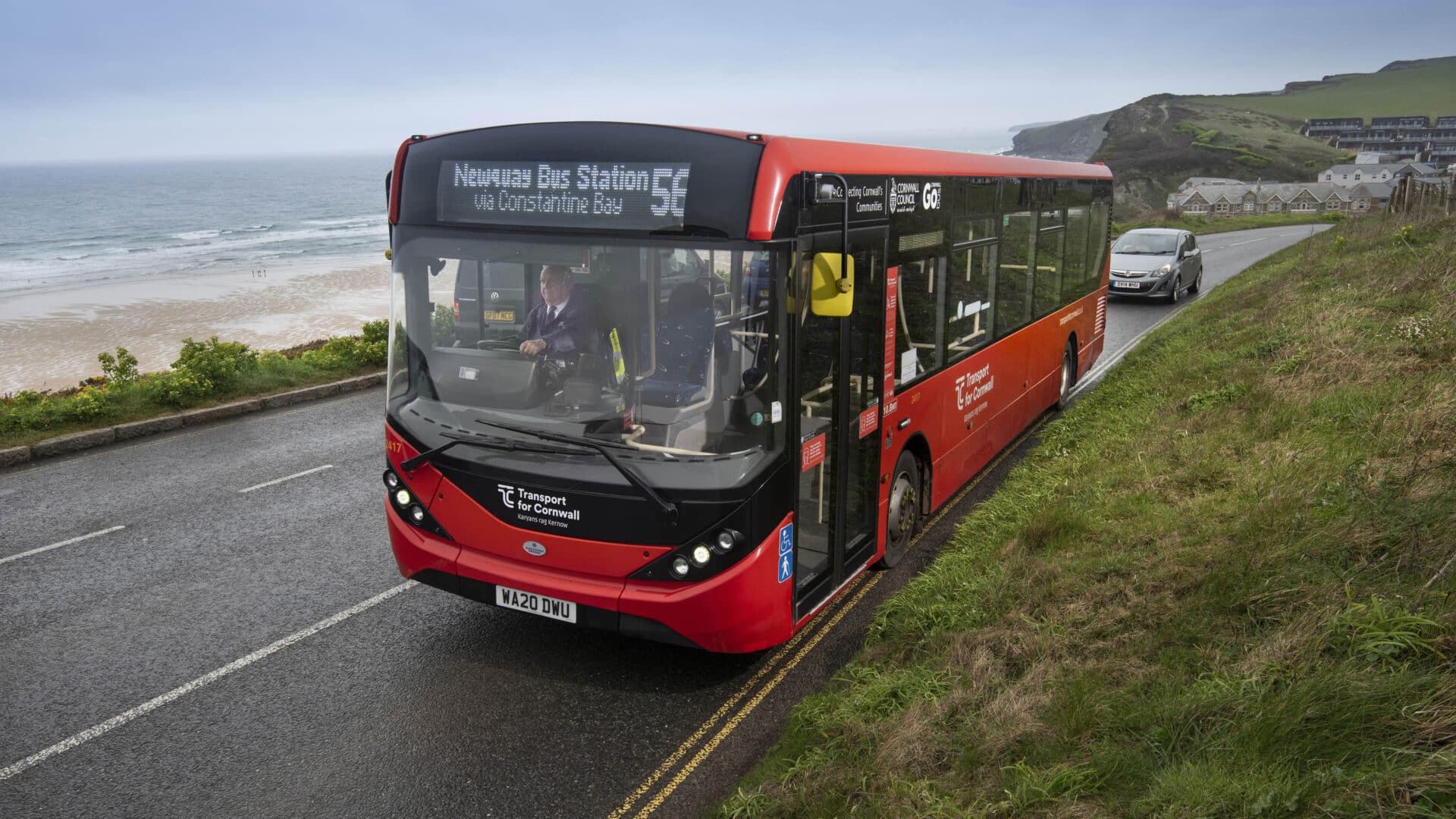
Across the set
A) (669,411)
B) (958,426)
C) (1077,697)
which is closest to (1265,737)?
(1077,697)

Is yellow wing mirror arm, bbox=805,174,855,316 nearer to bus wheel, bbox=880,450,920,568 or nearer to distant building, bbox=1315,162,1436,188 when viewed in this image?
bus wheel, bbox=880,450,920,568

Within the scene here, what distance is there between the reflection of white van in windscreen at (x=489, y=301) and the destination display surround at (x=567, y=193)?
28cm

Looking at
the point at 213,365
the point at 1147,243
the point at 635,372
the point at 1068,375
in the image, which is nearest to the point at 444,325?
the point at 635,372

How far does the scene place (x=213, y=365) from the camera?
537 inches

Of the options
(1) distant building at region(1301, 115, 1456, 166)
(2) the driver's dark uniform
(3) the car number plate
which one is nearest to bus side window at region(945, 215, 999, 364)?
(2) the driver's dark uniform

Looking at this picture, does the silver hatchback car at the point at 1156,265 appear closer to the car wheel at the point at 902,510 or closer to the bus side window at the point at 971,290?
the bus side window at the point at 971,290

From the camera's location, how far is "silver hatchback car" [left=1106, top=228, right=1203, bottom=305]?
Answer: 22.8m

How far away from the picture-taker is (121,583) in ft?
24.4

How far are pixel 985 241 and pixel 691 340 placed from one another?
4509 mm

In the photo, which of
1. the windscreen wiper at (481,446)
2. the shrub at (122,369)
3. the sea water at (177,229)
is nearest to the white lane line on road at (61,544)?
the windscreen wiper at (481,446)

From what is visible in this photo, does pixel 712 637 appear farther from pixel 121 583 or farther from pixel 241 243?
pixel 241 243

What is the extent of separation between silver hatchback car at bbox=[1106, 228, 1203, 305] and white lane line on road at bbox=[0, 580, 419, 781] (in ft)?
64.9

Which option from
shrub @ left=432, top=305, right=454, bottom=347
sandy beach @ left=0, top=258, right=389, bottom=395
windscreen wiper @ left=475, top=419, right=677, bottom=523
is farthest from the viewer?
sandy beach @ left=0, top=258, right=389, bottom=395

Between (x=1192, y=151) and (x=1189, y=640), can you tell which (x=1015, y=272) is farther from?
(x=1192, y=151)
